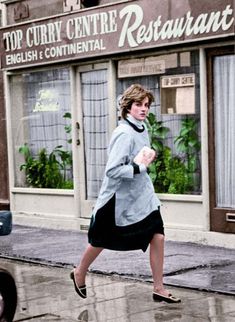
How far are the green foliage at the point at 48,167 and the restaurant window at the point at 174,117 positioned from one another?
1.85m

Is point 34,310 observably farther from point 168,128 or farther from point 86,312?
point 168,128

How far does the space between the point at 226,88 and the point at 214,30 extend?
79 centimetres

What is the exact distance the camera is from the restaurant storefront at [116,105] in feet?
35.0

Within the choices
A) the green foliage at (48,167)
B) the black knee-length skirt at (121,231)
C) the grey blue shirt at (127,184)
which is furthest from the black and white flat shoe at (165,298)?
the green foliage at (48,167)

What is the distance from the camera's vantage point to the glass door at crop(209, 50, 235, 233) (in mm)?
10562

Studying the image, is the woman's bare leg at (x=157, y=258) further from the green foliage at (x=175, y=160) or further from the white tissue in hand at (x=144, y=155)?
the green foliage at (x=175, y=160)

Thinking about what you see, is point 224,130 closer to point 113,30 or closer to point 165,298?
point 113,30

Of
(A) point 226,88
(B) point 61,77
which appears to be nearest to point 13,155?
(B) point 61,77

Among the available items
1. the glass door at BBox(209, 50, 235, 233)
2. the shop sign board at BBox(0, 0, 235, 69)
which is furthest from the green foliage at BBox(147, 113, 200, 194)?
the shop sign board at BBox(0, 0, 235, 69)

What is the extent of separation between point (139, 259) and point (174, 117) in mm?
2312

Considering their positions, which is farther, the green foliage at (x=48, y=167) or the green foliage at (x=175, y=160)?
the green foliage at (x=48, y=167)

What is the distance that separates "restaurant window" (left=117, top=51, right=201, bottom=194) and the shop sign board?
344 millimetres

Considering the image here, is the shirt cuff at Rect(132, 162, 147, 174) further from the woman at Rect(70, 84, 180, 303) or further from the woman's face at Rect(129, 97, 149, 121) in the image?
the woman's face at Rect(129, 97, 149, 121)

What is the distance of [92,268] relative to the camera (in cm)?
934
